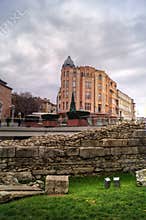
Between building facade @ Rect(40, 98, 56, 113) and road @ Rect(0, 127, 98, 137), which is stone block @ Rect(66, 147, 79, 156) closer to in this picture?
road @ Rect(0, 127, 98, 137)

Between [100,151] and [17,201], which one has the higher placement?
[100,151]

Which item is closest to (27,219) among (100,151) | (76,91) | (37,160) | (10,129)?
(37,160)

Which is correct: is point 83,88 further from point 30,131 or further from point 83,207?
point 83,207

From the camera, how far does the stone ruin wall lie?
9.63 m

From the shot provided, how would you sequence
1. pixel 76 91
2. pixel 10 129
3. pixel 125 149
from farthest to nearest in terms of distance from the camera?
1. pixel 76 91
2. pixel 10 129
3. pixel 125 149

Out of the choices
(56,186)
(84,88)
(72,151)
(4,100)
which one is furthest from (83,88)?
(56,186)

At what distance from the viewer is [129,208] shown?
5.39 m

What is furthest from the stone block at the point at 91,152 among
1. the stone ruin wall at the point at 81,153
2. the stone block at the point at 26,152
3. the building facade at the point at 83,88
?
the building facade at the point at 83,88

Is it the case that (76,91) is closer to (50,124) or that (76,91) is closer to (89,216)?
(50,124)

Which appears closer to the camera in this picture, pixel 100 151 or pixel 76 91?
pixel 100 151

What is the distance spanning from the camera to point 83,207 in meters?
5.50

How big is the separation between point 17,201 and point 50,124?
1250 cm

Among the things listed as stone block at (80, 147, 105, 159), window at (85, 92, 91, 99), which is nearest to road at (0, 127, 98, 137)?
stone block at (80, 147, 105, 159)

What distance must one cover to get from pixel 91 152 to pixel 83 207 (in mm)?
4682
